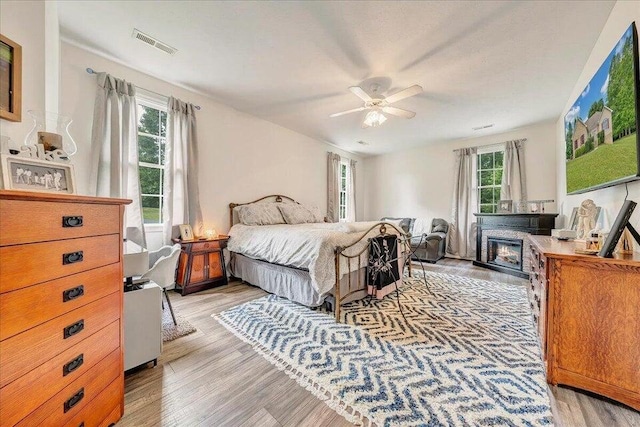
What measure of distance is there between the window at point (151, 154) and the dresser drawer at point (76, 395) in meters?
2.46

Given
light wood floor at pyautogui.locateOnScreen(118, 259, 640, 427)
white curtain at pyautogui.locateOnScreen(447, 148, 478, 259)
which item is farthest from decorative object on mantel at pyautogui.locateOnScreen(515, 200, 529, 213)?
light wood floor at pyautogui.locateOnScreen(118, 259, 640, 427)

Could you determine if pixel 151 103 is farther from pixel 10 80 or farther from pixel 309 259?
pixel 309 259

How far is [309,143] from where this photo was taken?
224 inches

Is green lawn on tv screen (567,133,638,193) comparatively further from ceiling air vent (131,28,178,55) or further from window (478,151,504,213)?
ceiling air vent (131,28,178,55)

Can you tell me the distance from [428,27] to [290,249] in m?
2.58

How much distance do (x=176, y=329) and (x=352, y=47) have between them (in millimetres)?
3291

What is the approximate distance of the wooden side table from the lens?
3201 millimetres

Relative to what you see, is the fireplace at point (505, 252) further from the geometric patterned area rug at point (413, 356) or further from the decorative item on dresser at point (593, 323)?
the decorative item on dresser at point (593, 323)

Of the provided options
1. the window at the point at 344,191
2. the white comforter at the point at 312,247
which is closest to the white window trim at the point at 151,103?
the white comforter at the point at 312,247

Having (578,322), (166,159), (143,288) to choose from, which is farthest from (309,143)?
(578,322)

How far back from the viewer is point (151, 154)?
11.1 feet

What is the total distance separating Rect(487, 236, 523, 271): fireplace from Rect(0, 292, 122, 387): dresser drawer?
5388mm

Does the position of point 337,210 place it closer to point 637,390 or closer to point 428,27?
point 428,27

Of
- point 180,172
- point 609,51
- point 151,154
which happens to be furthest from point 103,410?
point 609,51
